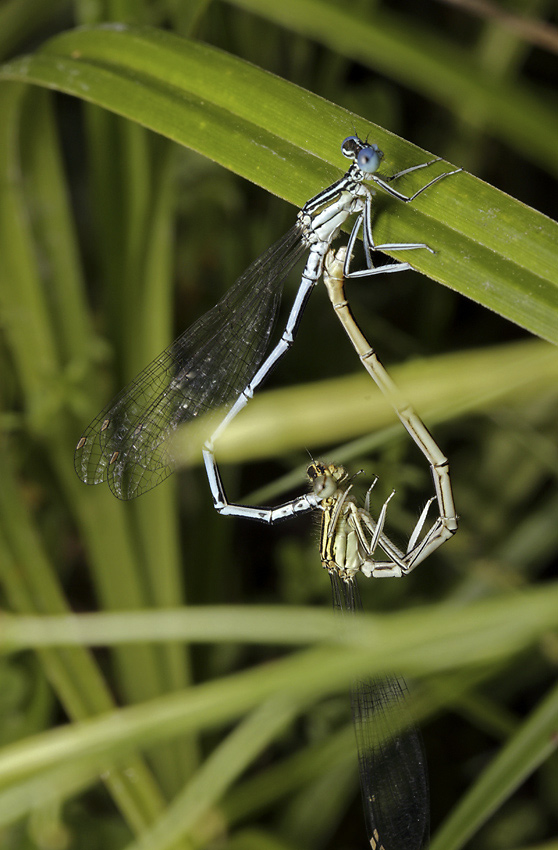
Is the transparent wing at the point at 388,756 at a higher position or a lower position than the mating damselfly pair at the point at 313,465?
lower

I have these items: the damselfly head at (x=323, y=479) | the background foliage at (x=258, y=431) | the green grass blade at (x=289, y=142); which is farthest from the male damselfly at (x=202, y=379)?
the green grass blade at (x=289, y=142)

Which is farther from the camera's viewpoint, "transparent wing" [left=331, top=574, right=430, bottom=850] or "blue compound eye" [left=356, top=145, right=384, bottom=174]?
"transparent wing" [left=331, top=574, right=430, bottom=850]

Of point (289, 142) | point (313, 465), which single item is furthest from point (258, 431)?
point (289, 142)

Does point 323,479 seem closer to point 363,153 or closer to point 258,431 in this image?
point 258,431

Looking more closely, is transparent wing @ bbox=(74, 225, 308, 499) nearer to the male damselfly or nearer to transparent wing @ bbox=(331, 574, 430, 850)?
the male damselfly

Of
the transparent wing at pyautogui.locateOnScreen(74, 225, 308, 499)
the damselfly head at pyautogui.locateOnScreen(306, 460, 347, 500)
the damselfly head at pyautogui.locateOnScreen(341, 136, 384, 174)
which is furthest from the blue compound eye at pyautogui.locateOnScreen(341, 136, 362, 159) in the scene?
the damselfly head at pyautogui.locateOnScreen(306, 460, 347, 500)

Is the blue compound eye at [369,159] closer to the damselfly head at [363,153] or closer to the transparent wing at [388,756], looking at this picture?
the damselfly head at [363,153]
